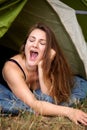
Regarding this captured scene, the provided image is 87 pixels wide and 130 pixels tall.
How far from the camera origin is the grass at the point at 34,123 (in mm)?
2798

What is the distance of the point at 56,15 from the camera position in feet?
12.6

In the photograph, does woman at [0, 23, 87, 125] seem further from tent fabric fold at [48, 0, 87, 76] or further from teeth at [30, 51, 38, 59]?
tent fabric fold at [48, 0, 87, 76]

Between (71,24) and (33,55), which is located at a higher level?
(71,24)

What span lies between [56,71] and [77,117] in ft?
2.20

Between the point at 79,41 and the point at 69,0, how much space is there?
1.58 ft

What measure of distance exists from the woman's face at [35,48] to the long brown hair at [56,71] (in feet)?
0.13

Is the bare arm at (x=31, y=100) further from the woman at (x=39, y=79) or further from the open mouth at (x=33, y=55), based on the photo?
the open mouth at (x=33, y=55)

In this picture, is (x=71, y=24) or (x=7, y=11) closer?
(x=7, y=11)

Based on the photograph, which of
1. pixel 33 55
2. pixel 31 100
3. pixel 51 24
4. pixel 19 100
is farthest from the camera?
pixel 51 24

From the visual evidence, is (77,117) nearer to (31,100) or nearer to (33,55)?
(31,100)

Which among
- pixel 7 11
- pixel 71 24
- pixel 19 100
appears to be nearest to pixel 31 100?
pixel 19 100

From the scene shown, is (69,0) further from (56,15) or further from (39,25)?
(39,25)

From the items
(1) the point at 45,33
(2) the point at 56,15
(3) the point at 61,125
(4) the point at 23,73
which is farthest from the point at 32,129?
(2) the point at 56,15

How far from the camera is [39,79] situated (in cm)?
336
